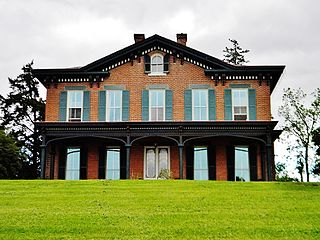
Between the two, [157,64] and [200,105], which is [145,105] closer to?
[157,64]

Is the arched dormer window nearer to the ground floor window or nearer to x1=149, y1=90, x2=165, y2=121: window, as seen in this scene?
x1=149, y1=90, x2=165, y2=121: window

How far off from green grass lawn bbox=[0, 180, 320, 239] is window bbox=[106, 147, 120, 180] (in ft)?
25.4

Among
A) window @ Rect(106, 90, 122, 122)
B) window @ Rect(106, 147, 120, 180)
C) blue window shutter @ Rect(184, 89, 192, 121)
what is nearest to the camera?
window @ Rect(106, 147, 120, 180)

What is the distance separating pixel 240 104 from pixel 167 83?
12.8 ft

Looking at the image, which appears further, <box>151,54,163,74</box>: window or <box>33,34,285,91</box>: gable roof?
<box>151,54,163,74</box>: window

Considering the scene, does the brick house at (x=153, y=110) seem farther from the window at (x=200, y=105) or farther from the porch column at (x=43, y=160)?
the porch column at (x=43, y=160)

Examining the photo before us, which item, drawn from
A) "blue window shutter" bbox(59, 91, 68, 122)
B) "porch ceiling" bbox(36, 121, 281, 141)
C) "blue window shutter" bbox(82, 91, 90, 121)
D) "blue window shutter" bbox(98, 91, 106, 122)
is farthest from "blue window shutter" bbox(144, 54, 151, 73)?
"blue window shutter" bbox(59, 91, 68, 122)

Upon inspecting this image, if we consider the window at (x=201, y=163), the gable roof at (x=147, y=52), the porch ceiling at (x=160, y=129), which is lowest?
the window at (x=201, y=163)

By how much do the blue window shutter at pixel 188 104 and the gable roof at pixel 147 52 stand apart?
144 centimetres

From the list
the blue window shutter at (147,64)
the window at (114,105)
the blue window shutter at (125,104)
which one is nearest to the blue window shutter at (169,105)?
the blue window shutter at (147,64)

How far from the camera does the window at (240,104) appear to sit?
28625 millimetres

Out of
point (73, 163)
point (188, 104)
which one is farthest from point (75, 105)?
point (188, 104)

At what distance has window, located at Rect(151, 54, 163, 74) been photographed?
29750 mm

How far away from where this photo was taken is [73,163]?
28.9m
